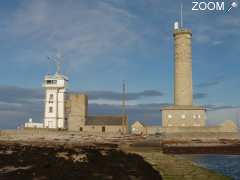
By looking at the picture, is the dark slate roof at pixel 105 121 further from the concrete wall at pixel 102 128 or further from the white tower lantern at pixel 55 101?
the white tower lantern at pixel 55 101

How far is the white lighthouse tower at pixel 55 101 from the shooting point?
83.8m

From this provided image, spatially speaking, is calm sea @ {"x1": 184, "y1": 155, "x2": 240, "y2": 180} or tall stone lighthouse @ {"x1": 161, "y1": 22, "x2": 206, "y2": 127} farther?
tall stone lighthouse @ {"x1": 161, "y1": 22, "x2": 206, "y2": 127}

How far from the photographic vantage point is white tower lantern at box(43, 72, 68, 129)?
275 ft

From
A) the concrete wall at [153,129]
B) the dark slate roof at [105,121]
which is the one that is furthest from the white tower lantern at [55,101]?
the concrete wall at [153,129]

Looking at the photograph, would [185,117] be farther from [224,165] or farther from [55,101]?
[224,165]

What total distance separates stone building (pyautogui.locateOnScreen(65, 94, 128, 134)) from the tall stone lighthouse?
30.6 ft

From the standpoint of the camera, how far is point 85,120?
8169cm

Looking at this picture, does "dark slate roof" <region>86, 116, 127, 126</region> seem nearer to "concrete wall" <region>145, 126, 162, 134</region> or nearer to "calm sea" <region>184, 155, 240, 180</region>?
"concrete wall" <region>145, 126, 162, 134</region>

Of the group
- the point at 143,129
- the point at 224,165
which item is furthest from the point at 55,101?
the point at 224,165

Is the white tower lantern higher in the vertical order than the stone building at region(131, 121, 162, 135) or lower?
higher

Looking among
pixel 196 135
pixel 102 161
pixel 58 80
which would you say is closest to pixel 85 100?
pixel 58 80

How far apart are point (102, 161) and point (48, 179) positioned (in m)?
8.91

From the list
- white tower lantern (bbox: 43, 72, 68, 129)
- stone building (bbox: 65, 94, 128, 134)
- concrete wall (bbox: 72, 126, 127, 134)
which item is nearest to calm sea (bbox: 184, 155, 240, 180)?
concrete wall (bbox: 72, 126, 127, 134)

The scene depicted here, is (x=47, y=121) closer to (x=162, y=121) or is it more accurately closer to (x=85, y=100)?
(x=85, y=100)
